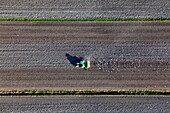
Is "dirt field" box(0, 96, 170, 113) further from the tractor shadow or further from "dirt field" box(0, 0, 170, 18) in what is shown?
"dirt field" box(0, 0, 170, 18)

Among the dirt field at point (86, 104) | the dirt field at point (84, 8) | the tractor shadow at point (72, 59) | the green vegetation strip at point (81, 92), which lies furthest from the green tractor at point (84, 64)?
the dirt field at point (84, 8)

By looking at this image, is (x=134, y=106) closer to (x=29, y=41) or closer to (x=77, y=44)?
(x=77, y=44)

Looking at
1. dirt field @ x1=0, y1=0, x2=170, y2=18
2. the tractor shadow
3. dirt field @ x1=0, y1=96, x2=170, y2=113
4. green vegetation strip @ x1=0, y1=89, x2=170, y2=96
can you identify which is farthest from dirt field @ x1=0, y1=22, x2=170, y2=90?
dirt field @ x1=0, y1=96, x2=170, y2=113

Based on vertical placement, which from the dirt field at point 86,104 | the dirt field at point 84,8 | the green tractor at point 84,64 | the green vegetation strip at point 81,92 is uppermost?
the dirt field at point 84,8

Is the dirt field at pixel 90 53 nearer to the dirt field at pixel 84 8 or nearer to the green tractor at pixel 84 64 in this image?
the green tractor at pixel 84 64

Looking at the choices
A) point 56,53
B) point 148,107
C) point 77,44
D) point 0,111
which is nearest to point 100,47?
point 77,44

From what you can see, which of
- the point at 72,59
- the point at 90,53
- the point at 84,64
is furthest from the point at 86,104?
the point at 90,53
